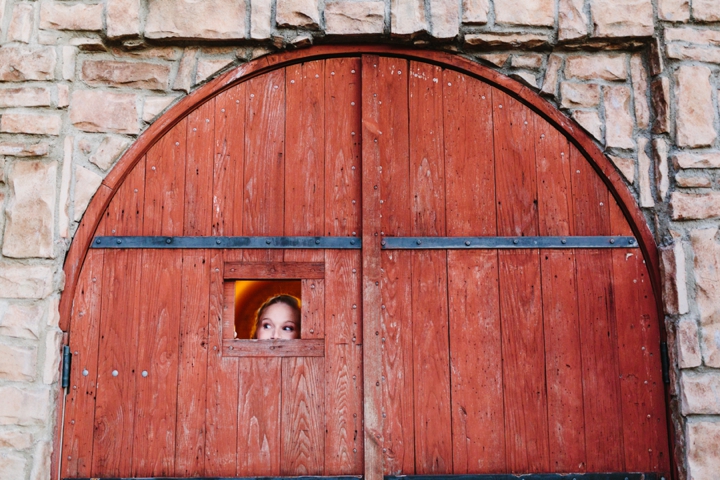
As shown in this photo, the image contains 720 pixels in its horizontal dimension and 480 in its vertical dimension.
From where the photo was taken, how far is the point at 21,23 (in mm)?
2789

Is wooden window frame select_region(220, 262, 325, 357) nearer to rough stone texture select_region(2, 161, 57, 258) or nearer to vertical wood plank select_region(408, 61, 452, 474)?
vertical wood plank select_region(408, 61, 452, 474)

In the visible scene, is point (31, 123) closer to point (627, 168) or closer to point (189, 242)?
point (189, 242)

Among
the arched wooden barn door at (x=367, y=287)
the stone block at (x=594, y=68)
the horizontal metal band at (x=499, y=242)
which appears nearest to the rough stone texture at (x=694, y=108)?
the stone block at (x=594, y=68)

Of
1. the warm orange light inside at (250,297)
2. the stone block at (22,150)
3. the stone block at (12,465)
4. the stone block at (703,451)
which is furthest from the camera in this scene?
the warm orange light inside at (250,297)

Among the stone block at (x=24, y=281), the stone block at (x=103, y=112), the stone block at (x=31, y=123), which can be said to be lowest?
the stone block at (x=24, y=281)

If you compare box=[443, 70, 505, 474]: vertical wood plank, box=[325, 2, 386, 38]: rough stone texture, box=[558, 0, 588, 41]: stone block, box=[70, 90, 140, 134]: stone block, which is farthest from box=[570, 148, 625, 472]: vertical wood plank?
box=[70, 90, 140, 134]: stone block

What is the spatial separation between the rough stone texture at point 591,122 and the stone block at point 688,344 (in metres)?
0.85

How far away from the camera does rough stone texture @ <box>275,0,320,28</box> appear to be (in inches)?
111

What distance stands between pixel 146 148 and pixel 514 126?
1.61m

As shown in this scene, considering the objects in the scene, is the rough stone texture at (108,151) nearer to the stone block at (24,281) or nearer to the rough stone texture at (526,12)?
the stone block at (24,281)

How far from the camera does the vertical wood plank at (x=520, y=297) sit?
2.75 metres

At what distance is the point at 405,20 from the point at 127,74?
3.98 feet

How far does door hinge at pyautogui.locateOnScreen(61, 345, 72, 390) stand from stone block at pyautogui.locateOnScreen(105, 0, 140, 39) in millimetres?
1319

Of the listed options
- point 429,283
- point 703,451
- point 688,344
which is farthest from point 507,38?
point 703,451
